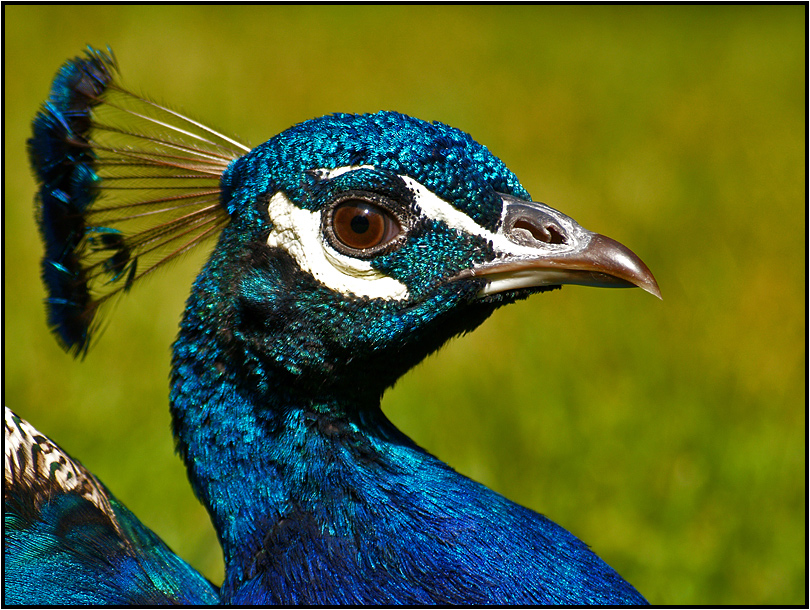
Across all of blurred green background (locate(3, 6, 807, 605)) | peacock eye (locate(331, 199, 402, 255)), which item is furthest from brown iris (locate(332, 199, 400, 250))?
blurred green background (locate(3, 6, 807, 605))

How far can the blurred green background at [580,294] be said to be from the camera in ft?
8.15

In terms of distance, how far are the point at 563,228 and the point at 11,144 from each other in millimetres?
3893

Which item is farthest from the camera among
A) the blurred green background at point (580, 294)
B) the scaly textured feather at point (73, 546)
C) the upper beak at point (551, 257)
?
the blurred green background at point (580, 294)

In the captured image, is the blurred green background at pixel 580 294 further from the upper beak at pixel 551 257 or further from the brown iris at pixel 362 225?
the upper beak at pixel 551 257

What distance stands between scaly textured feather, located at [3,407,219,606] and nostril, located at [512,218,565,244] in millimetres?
785

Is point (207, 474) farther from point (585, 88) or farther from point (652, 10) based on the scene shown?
point (652, 10)

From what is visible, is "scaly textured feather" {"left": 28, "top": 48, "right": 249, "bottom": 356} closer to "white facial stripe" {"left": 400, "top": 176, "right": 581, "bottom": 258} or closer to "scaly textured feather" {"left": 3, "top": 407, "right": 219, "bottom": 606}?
"scaly textured feather" {"left": 3, "top": 407, "right": 219, "bottom": 606}

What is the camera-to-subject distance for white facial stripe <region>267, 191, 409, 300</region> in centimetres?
120

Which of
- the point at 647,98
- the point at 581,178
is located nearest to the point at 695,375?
the point at 581,178

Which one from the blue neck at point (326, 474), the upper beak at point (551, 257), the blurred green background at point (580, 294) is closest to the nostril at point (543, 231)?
the upper beak at point (551, 257)

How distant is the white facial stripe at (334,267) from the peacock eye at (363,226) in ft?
0.07

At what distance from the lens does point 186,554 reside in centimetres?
229

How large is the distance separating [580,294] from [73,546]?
2.50 metres

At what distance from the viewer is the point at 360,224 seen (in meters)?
1.19
